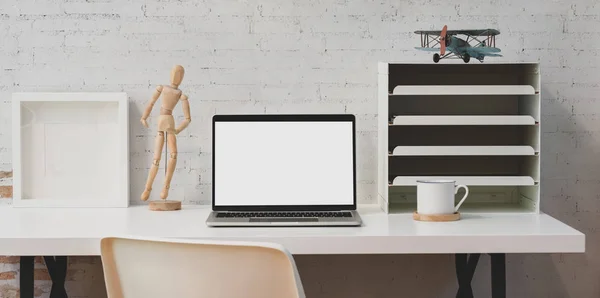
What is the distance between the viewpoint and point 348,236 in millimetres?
1762

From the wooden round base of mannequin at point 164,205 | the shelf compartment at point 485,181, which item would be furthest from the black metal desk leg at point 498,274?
the wooden round base of mannequin at point 164,205

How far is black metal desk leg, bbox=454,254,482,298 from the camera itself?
2145 mm

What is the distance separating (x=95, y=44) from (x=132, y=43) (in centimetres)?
12

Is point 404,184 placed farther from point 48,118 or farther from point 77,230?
point 48,118

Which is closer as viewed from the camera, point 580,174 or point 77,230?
point 77,230

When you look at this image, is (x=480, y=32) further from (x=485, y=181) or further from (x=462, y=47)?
(x=485, y=181)

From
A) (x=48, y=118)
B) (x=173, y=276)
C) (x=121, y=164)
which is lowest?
(x=173, y=276)

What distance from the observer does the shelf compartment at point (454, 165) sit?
2342 mm

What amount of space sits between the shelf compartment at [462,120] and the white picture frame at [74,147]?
0.90m

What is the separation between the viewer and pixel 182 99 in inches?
86.4

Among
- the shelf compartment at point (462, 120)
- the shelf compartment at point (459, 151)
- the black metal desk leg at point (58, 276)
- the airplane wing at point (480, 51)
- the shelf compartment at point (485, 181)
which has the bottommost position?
the black metal desk leg at point (58, 276)

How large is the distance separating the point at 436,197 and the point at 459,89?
35 centimetres

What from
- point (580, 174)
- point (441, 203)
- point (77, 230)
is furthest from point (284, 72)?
point (580, 174)

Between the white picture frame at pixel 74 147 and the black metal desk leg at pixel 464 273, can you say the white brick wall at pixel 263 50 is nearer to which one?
the white picture frame at pixel 74 147
